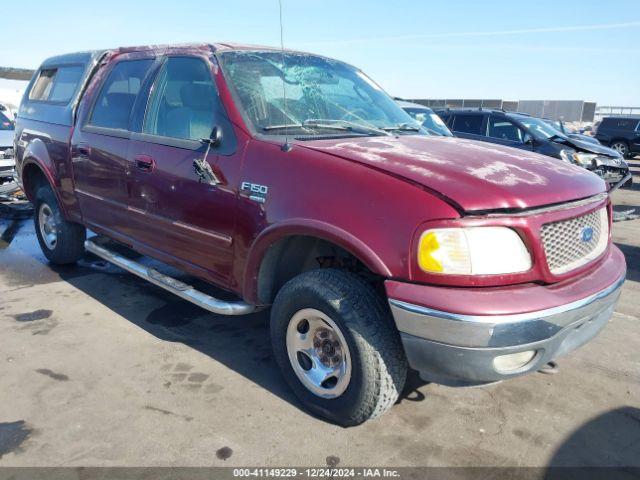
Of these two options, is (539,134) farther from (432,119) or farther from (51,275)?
(51,275)

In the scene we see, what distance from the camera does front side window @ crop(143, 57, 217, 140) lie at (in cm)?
329

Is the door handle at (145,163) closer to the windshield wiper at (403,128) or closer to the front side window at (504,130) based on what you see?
the windshield wiper at (403,128)

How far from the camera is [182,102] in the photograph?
352 cm

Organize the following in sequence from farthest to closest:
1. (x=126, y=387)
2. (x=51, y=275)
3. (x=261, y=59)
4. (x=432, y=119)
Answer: (x=432, y=119), (x=51, y=275), (x=261, y=59), (x=126, y=387)

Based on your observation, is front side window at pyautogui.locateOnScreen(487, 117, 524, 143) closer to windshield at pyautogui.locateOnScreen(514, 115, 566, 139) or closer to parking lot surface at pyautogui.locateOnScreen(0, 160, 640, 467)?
windshield at pyautogui.locateOnScreen(514, 115, 566, 139)

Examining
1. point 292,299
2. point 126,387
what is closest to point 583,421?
point 292,299

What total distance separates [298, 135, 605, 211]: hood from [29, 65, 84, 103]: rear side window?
312cm

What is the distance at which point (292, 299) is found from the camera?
2.72m

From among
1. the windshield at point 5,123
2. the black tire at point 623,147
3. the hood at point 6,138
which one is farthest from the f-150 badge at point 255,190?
the black tire at point 623,147

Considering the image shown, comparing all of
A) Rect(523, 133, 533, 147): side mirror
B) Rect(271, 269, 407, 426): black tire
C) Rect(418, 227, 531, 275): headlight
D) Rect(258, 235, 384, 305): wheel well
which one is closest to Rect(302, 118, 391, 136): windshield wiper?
Rect(258, 235, 384, 305): wheel well

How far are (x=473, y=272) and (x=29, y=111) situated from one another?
5.13 m

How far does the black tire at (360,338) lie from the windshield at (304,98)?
0.96 m

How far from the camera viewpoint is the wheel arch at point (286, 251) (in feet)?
7.99

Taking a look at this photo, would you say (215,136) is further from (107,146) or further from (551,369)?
(551,369)
